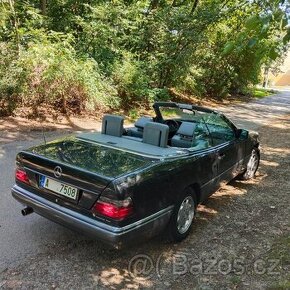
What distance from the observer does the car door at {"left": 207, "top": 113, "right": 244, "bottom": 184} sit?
Answer: 4926 mm

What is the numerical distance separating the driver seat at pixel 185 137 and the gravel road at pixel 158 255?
42.5 inches

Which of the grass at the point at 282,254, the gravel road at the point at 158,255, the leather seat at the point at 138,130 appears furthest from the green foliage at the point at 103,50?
the grass at the point at 282,254

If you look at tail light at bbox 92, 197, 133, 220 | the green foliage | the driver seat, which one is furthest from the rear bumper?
the green foliage

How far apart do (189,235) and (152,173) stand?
4.15ft

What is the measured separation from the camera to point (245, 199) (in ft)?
18.4

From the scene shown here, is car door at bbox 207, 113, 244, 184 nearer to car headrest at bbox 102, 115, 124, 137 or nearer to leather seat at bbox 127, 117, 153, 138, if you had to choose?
leather seat at bbox 127, 117, 153, 138

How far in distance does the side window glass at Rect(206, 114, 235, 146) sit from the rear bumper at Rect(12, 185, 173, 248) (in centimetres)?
161

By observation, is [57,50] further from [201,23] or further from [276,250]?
[276,250]

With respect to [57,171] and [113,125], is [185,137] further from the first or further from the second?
[57,171]

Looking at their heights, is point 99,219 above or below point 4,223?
above

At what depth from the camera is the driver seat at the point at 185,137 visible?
449 cm

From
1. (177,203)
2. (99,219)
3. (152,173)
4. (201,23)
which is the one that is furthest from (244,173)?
(201,23)

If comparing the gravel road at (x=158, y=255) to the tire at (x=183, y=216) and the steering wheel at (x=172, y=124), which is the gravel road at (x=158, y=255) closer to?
the tire at (x=183, y=216)

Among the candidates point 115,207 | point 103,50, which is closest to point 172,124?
point 115,207
